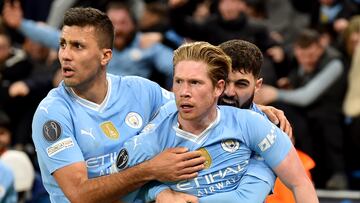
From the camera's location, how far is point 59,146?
5.24 metres

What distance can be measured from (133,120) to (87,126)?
0.28 meters

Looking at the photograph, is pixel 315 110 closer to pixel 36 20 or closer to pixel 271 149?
pixel 36 20

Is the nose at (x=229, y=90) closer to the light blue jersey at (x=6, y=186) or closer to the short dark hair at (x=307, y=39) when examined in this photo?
the light blue jersey at (x=6, y=186)

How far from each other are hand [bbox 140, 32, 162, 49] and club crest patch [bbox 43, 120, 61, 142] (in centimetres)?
423

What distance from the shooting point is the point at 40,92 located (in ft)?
31.6

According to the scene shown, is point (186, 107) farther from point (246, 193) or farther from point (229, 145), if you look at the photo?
point (246, 193)

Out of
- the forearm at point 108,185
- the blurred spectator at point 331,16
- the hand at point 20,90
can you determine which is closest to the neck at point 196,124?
the forearm at point 108,185

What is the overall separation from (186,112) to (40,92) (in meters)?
4.92

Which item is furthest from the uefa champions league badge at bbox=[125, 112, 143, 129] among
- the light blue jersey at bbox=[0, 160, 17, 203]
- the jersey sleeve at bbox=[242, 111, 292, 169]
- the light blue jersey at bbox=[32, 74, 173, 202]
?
the light blue jersey at bbox=[0, 160, 17, 203]

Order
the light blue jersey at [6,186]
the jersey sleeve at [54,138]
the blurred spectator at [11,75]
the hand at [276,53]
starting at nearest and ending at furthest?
the jersey sleeve at [54,138] → the light blue jersey at [6,186] → the blurred spectator at [11,75] → the hand at [276,53]

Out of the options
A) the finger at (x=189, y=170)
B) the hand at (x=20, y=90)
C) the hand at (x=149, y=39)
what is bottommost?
the hand at (x=20, y=90)

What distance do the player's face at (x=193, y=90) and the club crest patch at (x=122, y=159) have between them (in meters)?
0.35

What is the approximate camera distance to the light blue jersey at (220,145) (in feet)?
16.3

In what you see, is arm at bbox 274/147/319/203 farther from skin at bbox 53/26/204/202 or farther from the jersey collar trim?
the jersey collar trim
